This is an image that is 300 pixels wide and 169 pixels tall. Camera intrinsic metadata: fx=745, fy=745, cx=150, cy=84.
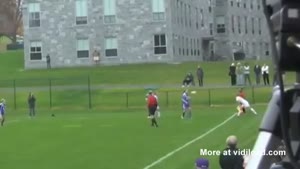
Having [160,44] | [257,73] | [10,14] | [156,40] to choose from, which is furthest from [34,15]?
[10,14]

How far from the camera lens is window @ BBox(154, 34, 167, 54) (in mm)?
69812

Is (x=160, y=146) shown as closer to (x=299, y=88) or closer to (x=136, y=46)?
(x=299, y=88)

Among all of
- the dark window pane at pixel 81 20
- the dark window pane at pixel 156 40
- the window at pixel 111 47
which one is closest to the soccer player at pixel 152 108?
the dark window pane at pixel 156 40

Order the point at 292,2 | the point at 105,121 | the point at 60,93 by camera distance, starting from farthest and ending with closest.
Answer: the point at 60,93, the point at 105,121, the point at 292,2

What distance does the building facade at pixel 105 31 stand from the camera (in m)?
70.2

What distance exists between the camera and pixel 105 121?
123ft

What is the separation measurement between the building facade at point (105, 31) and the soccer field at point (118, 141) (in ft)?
102

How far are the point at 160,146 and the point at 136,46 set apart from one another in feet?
154

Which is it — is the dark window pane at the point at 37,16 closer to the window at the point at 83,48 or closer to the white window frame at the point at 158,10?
the window at the point at 83,48

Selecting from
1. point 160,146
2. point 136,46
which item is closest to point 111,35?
point 136,46

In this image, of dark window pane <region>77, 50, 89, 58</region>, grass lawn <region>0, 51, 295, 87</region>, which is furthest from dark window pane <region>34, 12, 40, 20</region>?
grass lawn <region>0, 51, 295, 87</region>

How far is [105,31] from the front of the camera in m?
71.9

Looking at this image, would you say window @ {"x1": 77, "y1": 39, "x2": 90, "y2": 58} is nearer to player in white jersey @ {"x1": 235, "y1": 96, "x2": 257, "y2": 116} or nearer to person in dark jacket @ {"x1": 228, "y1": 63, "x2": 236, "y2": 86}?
person in dark jacket @ {"x1": 228, "y1": 63, "x2": 236, "y2": 86}

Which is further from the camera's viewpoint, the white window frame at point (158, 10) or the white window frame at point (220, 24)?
the white window frame at point (220, 24)
